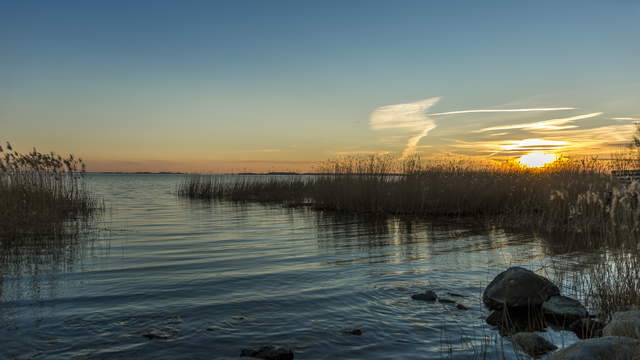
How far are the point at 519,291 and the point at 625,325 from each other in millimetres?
1784

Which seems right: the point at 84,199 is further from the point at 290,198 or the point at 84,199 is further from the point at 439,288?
the point at 439,288

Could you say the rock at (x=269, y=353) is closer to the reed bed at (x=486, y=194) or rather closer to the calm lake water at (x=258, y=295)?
the calm lake water at (x=258, y=295)

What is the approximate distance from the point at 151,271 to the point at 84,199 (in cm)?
1197

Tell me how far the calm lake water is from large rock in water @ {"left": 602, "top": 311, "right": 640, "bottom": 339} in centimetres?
56

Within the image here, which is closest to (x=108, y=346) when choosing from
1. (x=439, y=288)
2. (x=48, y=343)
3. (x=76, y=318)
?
(x=48, y=343)

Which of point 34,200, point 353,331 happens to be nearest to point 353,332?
point 353,331

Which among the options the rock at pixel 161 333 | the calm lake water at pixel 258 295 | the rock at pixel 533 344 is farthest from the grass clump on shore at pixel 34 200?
the rock at pixel 533 344

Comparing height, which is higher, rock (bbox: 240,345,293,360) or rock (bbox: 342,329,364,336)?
rock (bbox: 240,345,293,360)

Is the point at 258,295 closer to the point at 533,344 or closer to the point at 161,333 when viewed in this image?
the point at 161,333

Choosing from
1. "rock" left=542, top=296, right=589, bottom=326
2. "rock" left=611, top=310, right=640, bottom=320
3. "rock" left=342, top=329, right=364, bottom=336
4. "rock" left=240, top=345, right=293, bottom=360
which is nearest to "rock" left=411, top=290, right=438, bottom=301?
"rock" left=542, top=296, right=589, bottom=326

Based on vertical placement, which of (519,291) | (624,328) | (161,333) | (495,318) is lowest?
(495,318)

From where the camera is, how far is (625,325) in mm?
4105

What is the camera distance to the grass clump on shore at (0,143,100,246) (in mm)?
11789

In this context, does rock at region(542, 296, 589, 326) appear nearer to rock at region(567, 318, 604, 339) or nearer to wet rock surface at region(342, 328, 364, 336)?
rock at region(567, 318, 604, 339)
